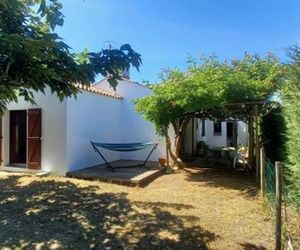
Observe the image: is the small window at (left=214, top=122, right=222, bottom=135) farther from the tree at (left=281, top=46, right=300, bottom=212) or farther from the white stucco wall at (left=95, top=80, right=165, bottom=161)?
the tree at (left=281, top=46, right=300, bottom=212)

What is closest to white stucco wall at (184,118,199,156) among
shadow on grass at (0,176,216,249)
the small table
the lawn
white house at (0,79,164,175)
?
A: the small table

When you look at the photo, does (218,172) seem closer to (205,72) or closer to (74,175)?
(205,72)

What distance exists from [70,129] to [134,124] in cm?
356

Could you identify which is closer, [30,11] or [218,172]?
[30,11]

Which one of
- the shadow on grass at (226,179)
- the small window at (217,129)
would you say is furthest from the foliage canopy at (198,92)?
the small window at (217,129)

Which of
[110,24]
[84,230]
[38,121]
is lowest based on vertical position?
[84,230]

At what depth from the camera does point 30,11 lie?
423 centimetres

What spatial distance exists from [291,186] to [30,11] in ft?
14.8

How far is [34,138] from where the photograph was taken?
10289 millimetres

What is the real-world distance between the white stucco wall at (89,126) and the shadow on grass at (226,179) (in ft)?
10.8

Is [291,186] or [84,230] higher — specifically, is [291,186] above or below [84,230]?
above

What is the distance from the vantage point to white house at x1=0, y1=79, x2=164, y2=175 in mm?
9953

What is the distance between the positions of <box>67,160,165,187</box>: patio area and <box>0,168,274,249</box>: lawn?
0.34 metres

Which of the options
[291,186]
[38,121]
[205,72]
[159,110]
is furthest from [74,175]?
[291,186]
